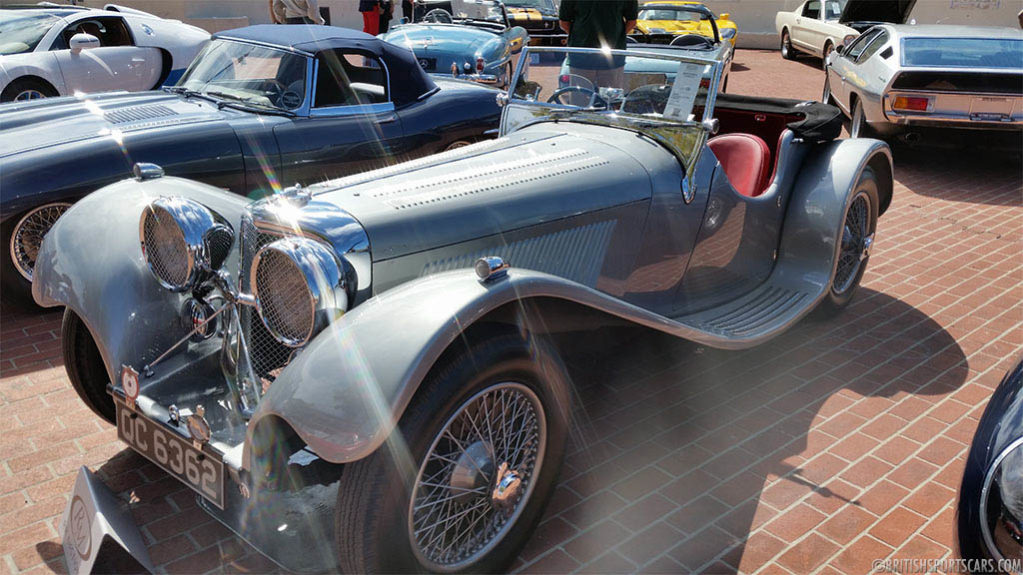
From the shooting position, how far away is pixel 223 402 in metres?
2.92

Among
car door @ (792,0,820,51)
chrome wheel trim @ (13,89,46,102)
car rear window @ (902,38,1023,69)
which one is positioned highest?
car rear window @ (902,38,1023,69)

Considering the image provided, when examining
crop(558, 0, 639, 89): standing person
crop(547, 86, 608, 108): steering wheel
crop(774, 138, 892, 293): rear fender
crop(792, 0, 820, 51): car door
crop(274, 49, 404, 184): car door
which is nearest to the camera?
crop(547, 86, 608, 108): steering wheel

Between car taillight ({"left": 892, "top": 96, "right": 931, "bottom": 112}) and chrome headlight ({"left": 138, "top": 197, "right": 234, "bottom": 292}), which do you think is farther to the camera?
car taillight ({"left": 892, "top": 96, "right": 931, "bottom": 112})

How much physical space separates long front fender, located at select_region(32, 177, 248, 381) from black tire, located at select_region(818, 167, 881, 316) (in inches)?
135

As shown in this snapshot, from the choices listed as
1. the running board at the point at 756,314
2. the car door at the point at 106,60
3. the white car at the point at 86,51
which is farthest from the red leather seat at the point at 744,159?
the car door at the point at 106,60

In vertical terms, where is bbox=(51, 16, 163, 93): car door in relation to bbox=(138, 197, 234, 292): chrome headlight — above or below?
below

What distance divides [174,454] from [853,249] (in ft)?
13.1

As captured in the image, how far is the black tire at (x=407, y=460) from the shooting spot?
2305 millimetres

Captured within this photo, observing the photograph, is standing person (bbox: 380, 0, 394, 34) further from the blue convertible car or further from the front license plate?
the front license plate

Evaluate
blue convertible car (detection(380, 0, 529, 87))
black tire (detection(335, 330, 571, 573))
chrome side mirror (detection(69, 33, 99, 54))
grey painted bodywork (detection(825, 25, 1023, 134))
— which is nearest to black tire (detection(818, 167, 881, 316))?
black tire (detection(335, 330, 571, 573))

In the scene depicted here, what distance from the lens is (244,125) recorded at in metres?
5.21

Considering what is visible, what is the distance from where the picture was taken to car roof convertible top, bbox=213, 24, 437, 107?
5.52 metres

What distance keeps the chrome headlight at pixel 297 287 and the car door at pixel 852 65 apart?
7676mm

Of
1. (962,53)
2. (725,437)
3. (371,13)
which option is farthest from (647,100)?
(371,13)
